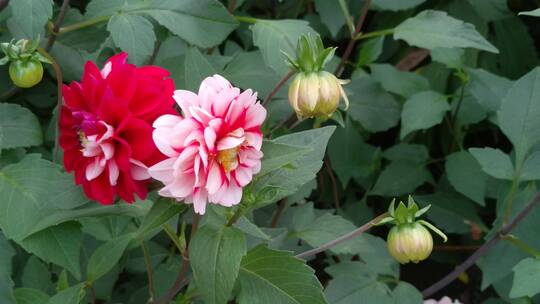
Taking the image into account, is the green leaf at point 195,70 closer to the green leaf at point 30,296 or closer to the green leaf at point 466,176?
the green leaf at point 30,296

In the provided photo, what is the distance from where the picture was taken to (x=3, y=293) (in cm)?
123

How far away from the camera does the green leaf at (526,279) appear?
4.22 feet

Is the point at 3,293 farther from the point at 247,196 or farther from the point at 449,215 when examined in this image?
the point at 449,215

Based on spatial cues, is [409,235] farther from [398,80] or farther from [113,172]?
[398,80]

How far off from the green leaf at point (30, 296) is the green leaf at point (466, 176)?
86cm

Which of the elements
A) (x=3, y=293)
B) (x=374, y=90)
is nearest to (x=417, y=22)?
(x=374, y=90)

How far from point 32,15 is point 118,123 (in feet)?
1.21

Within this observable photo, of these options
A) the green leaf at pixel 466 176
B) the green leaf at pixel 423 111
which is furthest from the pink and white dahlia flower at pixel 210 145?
the green leaf at pixel 466 176

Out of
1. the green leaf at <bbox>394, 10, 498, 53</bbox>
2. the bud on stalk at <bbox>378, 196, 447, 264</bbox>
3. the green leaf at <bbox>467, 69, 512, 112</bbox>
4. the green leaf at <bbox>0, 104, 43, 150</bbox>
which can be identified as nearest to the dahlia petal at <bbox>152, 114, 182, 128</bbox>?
the bud on stalk at <bbox>378, 196, 447, 264</bbox>

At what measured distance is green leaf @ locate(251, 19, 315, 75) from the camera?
1.42m

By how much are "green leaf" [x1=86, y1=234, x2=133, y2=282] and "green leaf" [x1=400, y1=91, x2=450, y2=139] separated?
0.64 metres

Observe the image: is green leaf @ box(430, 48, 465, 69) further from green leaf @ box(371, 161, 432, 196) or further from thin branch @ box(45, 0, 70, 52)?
thin branch @ box(45, 0, 70, 52)

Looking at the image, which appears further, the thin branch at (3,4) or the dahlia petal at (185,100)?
the thin branch at (3,4)

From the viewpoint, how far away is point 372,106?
1.76 metres
